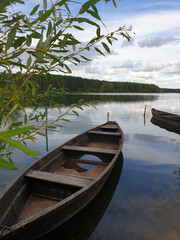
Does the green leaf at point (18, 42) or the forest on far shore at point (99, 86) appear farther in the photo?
the forest on far shore at point (99, 86)

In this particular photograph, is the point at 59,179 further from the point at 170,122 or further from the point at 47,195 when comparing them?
the point at 170,122

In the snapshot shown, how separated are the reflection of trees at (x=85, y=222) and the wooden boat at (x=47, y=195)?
48 centimetres

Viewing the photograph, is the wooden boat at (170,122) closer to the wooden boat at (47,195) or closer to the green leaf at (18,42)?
the wooden boat at (47,195)

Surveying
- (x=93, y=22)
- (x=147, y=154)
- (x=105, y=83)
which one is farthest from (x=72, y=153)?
(x=105, y=83)

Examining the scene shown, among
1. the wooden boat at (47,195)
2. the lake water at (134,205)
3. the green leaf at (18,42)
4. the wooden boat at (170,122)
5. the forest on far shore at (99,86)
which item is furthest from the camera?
the forest on far shore at (99,86)

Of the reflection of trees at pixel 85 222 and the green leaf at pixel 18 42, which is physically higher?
the green leaf at pixel 18 42

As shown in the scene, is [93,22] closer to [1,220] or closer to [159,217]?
[1,220]

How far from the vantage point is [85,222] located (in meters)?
4.71

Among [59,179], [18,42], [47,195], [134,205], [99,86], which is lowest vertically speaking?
[134,205]

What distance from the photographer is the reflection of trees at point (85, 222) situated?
416 cm

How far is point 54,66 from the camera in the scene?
227 cm

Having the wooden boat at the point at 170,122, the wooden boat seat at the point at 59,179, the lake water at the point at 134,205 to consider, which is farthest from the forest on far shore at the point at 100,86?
the wooden boat seat at the point at 59,179

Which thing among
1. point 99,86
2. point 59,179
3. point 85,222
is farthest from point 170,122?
point 99,86

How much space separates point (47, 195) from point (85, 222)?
1.30m
